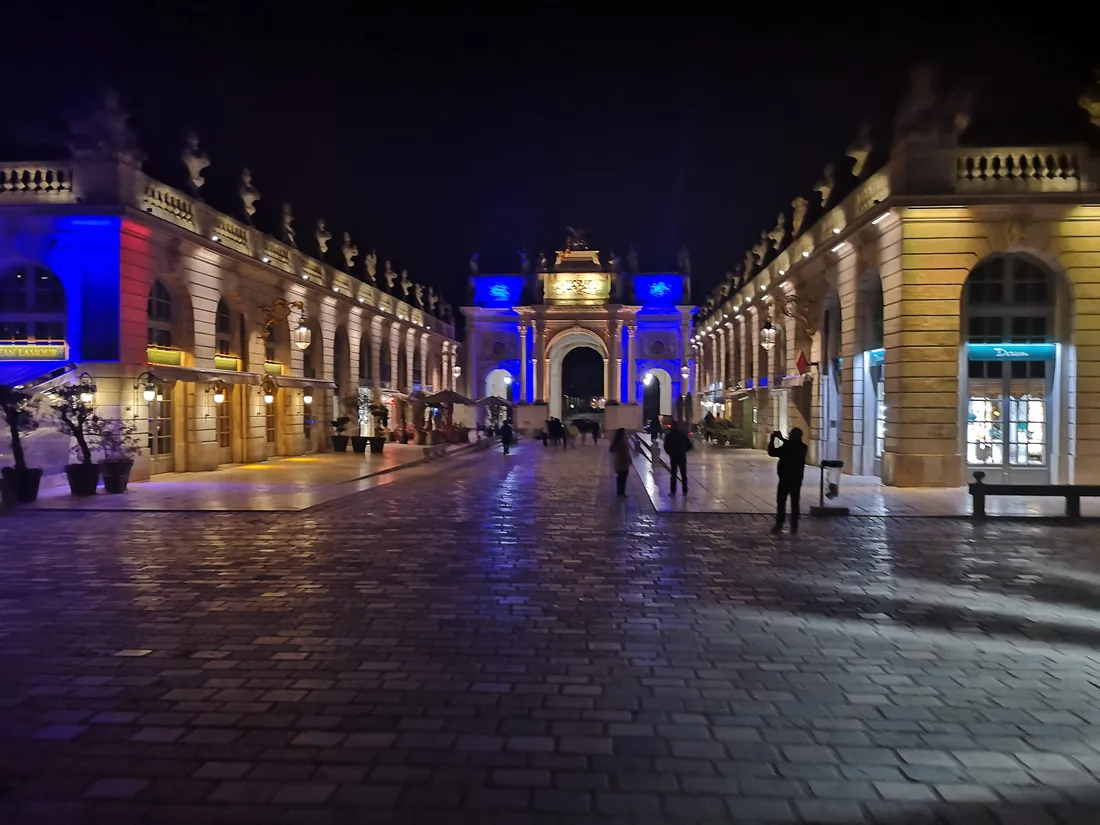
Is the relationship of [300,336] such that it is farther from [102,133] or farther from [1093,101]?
[1093,101]

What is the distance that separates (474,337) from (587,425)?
18.3m

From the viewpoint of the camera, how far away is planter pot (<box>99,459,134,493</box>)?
17.9m

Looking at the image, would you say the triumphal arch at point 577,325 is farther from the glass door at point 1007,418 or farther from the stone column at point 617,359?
the glass door at point 1007,418

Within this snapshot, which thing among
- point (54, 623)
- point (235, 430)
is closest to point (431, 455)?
point (235, 430)

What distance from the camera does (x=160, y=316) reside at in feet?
76.9

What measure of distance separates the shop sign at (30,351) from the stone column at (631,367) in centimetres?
5485

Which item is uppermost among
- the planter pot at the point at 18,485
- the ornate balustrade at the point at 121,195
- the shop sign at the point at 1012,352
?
the ornate balustrade at the point at 121,195

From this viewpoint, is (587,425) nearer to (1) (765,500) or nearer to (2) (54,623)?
(1) (765,500)

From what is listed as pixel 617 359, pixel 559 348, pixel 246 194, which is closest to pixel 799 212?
pixel 246 194

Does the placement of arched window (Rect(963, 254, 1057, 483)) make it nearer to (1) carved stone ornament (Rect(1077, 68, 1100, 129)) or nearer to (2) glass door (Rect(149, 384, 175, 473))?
(1) carved stone ornament (Rect(1077, 68, 1100, 129))

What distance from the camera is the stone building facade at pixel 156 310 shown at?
67.5 ft

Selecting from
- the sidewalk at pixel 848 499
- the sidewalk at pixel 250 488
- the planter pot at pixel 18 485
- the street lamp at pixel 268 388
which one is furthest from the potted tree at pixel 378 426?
the planter pot at pixel 18 485

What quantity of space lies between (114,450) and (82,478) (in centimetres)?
116

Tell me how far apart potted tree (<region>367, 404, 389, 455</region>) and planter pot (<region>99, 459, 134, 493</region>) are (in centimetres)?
1539
